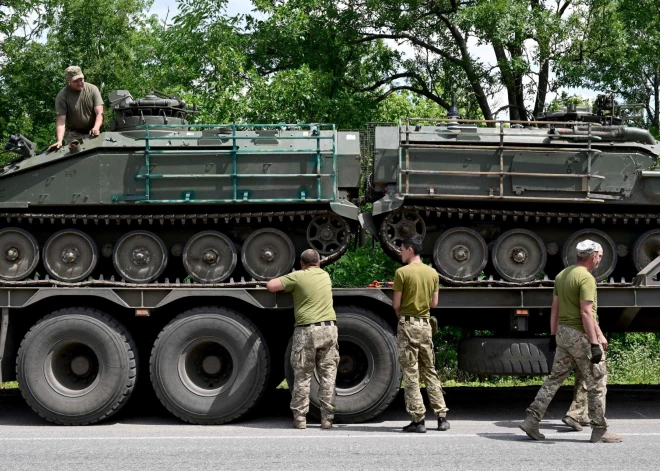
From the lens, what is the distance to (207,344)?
1220 centimetres

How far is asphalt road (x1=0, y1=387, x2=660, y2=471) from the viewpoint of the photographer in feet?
30.4

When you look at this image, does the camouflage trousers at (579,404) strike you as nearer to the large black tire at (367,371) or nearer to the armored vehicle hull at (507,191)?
the armored vehicle hull at (507,191)

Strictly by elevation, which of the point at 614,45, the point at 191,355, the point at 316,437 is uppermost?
the point at 614,45

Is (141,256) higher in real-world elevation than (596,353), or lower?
higher

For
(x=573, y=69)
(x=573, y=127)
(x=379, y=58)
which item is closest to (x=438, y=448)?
(x=573, y=127)

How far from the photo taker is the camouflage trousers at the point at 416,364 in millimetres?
11078

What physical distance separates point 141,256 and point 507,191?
4920mm

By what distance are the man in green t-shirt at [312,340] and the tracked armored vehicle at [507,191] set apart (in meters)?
1.70

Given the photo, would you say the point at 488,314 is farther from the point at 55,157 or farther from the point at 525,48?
the point at 525,48

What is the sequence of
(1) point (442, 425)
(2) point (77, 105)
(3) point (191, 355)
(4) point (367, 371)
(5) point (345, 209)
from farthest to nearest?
(2) point (77, 105) → (5) point (345, 209) → (3) point (191, 355) → (4) point (367, 371) → (1) point (442, 425)

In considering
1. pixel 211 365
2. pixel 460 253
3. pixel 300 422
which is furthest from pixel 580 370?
pixel 211 365

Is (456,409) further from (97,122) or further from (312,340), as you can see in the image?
(97,122)

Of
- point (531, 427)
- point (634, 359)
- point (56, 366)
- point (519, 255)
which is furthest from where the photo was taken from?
point (634, 359)

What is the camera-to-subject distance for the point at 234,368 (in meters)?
12.0
